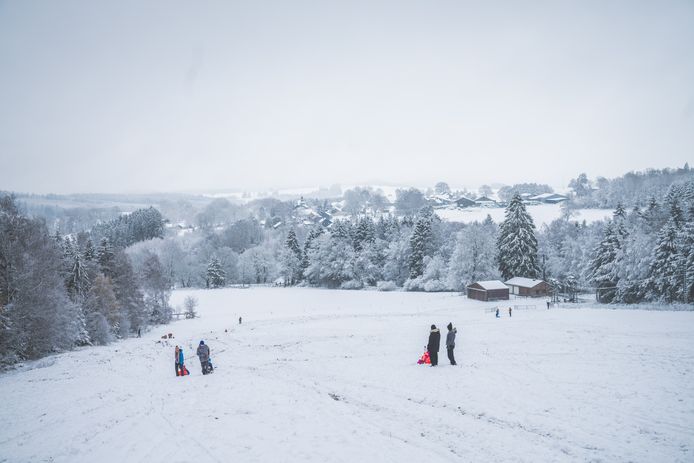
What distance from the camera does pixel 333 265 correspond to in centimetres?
7456

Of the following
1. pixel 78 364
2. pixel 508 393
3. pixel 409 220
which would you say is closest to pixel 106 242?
pixel 78 364

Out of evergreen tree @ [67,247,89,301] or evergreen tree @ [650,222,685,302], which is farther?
evergreen tree @ [650,222,685,302]

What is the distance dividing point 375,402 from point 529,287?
45.2 m

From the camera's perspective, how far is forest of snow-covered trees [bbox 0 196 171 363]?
24.9 metres

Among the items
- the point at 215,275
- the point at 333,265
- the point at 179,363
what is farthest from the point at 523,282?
the point at 215,275

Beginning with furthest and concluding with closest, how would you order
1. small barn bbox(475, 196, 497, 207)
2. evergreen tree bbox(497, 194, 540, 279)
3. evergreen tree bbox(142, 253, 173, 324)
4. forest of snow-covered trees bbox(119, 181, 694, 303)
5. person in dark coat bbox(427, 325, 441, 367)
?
small barn bbox(475, 196, 497, 207)
evergreen tree bbox(497, 194, 540, 279)
evergreen tree bbox(142, 253, 173, 324)
forest of snow-covered trees bbox(119, 181, 694, 303)
person in dark coat bbox(427, 325, 441, 367)

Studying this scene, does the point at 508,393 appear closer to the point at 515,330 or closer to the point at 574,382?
the point at 574,382

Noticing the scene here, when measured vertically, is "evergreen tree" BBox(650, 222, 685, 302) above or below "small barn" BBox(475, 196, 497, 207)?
below

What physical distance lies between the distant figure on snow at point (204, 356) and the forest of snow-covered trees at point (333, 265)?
14.1m

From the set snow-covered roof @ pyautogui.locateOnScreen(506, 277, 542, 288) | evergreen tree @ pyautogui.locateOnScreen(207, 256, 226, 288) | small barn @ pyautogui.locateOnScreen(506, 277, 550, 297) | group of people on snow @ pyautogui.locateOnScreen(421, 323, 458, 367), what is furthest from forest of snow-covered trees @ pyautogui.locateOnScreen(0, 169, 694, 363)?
group of people on snow @ pyautogui.locateOnScreen(421, 323, 458, 367)

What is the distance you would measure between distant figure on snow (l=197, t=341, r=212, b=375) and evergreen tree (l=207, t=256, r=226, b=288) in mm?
74997

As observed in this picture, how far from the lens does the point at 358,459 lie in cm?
902

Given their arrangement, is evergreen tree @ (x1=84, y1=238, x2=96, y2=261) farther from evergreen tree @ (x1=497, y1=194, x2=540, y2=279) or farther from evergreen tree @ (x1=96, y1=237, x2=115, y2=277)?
evergreen tree @ (x1=497, y1=194, x2=540, y2=279)

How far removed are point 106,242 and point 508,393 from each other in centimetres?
4469
